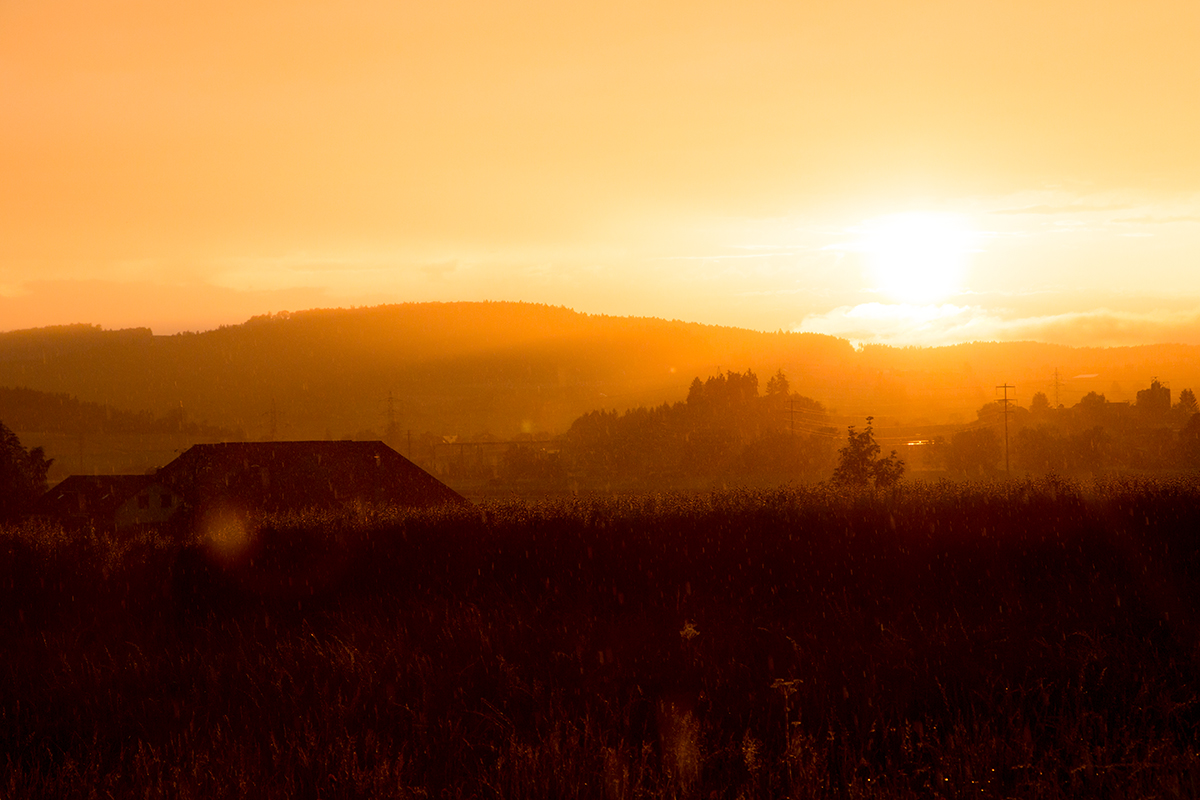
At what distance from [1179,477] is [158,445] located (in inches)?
6144

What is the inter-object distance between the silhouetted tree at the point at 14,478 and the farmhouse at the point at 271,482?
234 centimetres

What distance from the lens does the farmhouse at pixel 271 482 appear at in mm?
38250

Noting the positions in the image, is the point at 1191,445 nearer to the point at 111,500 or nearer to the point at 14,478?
the point at 111,500

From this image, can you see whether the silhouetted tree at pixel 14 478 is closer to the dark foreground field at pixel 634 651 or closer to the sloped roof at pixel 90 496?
the sloped roof at pixel 90 496

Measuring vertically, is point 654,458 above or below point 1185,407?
below

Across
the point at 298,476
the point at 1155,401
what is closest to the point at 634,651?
the point at 298,476

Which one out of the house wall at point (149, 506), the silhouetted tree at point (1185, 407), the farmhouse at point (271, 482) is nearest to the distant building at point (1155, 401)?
the silhouetted tree at point (1185, 407)

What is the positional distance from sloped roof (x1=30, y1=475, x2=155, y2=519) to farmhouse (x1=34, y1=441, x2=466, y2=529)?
14cm

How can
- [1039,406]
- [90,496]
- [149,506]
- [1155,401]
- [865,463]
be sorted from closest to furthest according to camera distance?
1. [149,506]
2. [90,496]
3. [865,463]
4. [1155,401]
5. [1039,406]

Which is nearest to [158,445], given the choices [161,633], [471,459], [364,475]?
[471,459]

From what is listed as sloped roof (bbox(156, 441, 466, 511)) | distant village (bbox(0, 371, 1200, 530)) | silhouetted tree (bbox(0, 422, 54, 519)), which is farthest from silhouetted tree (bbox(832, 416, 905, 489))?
silhouetted tree (bbox(0, 422, 54, 519))

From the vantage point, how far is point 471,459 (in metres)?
125

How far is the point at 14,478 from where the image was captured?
47.7 metres

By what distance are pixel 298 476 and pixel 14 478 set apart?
717 inches
